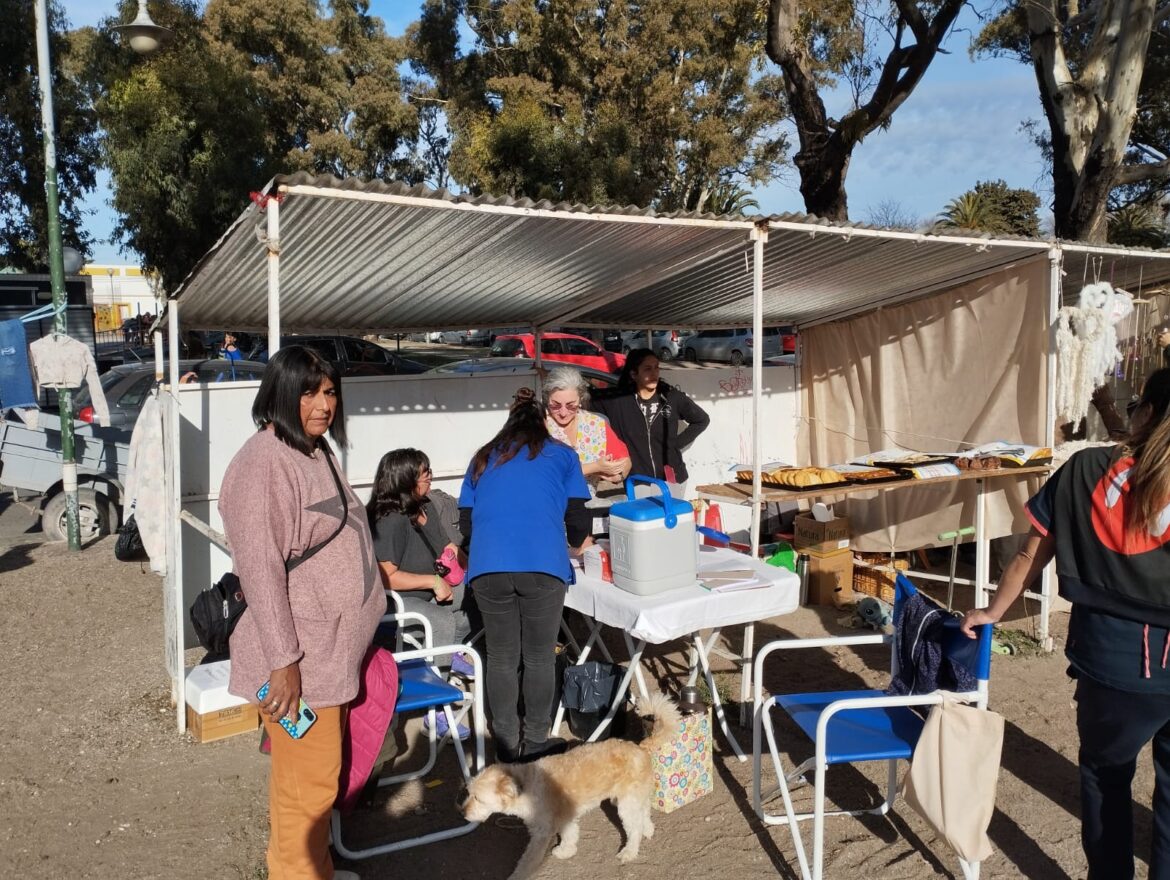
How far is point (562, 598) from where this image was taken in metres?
3.42

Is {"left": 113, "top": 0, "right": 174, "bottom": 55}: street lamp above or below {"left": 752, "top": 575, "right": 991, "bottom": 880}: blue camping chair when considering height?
above

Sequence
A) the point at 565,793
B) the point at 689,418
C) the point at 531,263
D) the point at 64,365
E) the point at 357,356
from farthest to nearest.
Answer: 1. the point at 357,356
2. the point at 64,365
3. the point at 689,418
4. the point at 531,263
5. the point at 565,793

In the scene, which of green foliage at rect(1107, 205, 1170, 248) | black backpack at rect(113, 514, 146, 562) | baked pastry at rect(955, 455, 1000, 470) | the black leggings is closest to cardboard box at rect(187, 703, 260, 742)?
the black leggings

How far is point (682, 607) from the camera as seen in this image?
3.36 m

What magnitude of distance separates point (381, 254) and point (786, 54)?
27.8 feet

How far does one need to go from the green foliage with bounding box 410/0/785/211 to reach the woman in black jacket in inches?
567

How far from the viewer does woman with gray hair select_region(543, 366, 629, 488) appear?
447 cm

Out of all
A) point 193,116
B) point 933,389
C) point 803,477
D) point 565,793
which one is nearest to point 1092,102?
point 933,389

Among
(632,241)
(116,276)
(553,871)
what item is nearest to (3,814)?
(553,871)

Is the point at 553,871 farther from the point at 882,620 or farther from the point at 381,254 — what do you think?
the point at 882,620

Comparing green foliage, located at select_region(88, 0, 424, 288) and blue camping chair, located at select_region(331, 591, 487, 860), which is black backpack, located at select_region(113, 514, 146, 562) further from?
green foliage, located at select_region(88, 0, 424, 288)

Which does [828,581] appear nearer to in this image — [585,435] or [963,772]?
[585,435]

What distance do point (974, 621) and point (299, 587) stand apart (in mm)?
2065

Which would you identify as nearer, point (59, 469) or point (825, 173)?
point (59, 469)
